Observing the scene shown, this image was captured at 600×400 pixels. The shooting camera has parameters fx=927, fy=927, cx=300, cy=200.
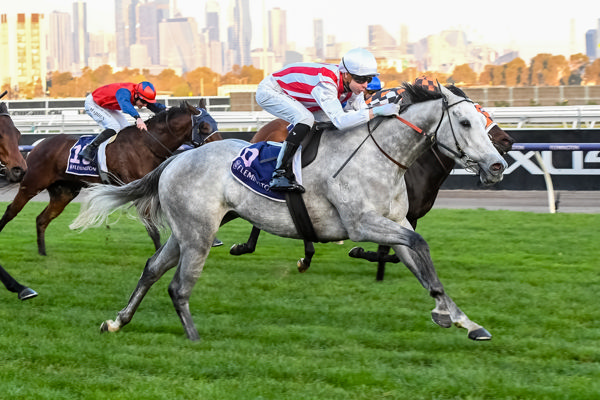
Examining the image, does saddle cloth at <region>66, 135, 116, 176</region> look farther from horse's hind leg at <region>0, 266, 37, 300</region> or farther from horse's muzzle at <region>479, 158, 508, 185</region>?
horse's muzzle at <region>479, 158, 508, 185</region>

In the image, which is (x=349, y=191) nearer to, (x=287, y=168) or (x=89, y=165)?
(x=287, y=168)

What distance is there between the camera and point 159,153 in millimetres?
8773

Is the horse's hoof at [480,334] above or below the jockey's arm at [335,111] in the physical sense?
below

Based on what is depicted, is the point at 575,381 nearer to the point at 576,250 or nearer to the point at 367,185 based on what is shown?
the point at 367,185

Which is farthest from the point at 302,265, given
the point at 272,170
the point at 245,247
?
the point at 272,170

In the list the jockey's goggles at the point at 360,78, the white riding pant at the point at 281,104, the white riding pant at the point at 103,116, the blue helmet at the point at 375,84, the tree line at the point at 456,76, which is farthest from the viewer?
the tree line at the point at 456,76

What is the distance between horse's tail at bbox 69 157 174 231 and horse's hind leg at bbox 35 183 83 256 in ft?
10.3

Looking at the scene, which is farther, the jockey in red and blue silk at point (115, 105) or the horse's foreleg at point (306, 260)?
the jockey in red and blue silk at point (115, 105)

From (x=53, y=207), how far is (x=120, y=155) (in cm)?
87

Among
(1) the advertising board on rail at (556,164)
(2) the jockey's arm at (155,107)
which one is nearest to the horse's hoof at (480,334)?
(2) the jockey's arm at (155,107)

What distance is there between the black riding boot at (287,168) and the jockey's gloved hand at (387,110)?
Result: 439mm

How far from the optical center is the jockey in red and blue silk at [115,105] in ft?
28.9

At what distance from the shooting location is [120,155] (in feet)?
28.6

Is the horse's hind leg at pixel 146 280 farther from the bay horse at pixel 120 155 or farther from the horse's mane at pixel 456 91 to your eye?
the bay horse at pixel 120 155
